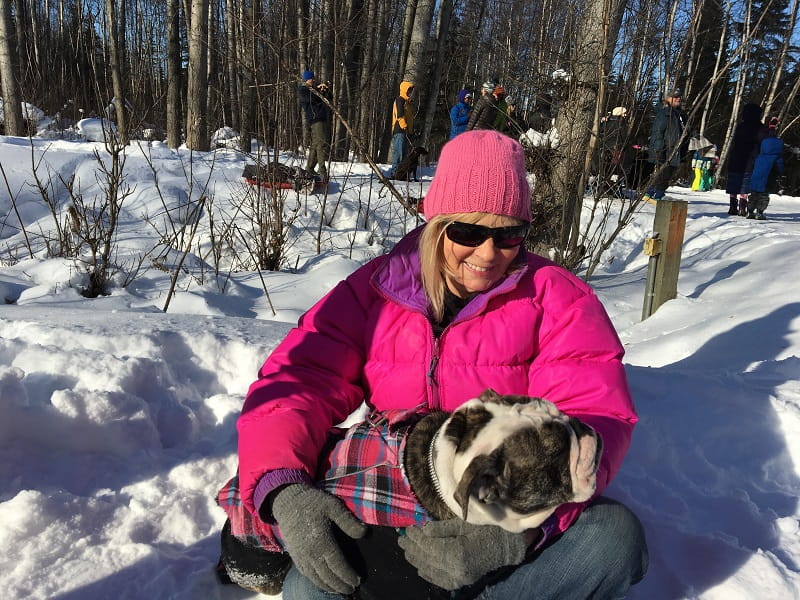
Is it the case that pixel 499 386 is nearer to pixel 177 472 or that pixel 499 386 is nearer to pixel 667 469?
pixel 667 469

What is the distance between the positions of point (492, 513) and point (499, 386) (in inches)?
18.7

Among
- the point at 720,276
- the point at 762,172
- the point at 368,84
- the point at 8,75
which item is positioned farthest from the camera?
the point at 8,75

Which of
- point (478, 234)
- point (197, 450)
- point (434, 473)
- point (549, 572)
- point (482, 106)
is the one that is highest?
point (482, 106)

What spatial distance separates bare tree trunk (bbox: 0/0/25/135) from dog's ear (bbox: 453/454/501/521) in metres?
11.7

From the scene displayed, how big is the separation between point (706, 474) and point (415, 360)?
1.09 meters

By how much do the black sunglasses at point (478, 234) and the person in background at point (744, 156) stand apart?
8.93 meters

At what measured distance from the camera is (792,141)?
776 inches

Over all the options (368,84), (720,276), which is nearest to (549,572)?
(720,276)

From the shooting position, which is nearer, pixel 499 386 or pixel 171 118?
pixel 499 386

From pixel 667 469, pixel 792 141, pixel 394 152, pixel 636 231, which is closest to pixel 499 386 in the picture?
pixel 667 469

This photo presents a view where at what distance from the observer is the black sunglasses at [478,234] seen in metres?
1.44

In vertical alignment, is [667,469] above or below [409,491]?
below

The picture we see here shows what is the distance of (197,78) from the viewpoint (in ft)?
29.3

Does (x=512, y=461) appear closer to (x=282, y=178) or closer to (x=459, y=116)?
(x=282, y=178)
